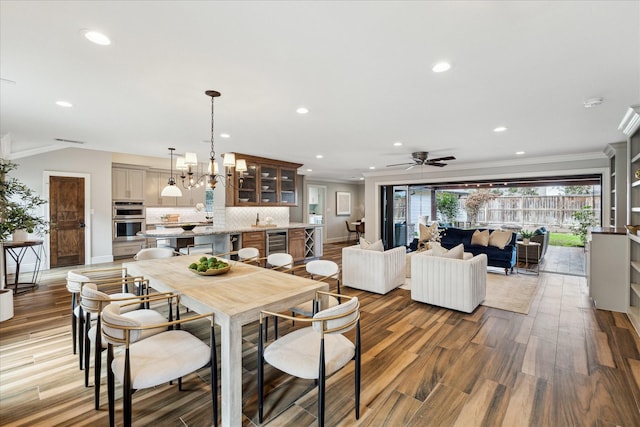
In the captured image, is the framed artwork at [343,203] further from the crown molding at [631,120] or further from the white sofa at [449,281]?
the crown molding at [631,120]

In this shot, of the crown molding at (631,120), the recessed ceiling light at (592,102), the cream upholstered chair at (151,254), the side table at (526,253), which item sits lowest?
the side table at (526,253)

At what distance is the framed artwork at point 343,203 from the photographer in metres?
11.5

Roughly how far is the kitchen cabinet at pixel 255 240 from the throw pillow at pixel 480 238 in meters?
4.78

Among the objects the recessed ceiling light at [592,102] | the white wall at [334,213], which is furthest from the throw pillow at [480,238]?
the white wall at [334,213]

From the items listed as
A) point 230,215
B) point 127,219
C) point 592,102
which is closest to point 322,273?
point 592,102

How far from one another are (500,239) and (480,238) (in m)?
0.46

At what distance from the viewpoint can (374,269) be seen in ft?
15.2

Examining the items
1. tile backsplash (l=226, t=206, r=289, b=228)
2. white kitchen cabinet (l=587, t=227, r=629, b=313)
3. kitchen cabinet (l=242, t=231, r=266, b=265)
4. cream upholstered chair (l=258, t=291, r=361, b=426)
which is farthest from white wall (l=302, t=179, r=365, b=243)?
cream upholstered chair (l=258, t=291, r=361, b=426)

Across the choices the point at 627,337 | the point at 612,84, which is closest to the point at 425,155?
Answer: the point at 612,84

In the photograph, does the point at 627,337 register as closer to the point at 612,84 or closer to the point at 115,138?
the point at 612,84

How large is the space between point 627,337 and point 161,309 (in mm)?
5402

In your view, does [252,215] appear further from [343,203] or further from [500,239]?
[343,203]

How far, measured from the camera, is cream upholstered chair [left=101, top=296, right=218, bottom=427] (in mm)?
1584

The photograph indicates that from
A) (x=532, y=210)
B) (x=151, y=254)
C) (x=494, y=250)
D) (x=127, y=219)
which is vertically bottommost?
(x=494, y=250)
